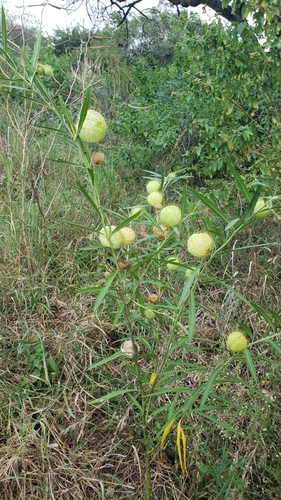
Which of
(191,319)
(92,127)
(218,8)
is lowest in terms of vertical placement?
(191,319)

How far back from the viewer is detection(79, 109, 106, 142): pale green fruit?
684mm

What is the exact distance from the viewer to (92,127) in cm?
68

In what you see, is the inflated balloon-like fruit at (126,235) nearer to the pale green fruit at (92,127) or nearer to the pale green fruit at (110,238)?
the pale green fruit at (110,238)

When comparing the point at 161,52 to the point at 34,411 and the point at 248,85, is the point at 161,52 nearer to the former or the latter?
the point at 248,85

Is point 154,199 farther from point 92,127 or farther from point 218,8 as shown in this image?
point 218,8

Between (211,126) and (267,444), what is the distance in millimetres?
1788

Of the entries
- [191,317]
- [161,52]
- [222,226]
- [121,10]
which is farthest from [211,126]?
[161,52]

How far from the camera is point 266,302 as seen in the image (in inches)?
78.4

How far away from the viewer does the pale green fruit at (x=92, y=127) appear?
0.68 metres

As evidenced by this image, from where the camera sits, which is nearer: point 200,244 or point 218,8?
point 200,244

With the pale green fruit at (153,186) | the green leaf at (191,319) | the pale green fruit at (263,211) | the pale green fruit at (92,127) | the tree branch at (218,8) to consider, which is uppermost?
the tree branch at (218,8)

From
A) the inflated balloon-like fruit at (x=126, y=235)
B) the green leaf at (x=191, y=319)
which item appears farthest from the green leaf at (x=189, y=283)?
the inflated balloon-like fruit at (x=126, y=235)

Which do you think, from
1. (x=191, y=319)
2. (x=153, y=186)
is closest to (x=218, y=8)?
(x=153, y=186)

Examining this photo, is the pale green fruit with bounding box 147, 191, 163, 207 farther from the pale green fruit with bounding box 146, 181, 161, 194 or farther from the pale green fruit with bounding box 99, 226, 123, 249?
the pale green fruit with bounding box 99, 226, 123, 249
